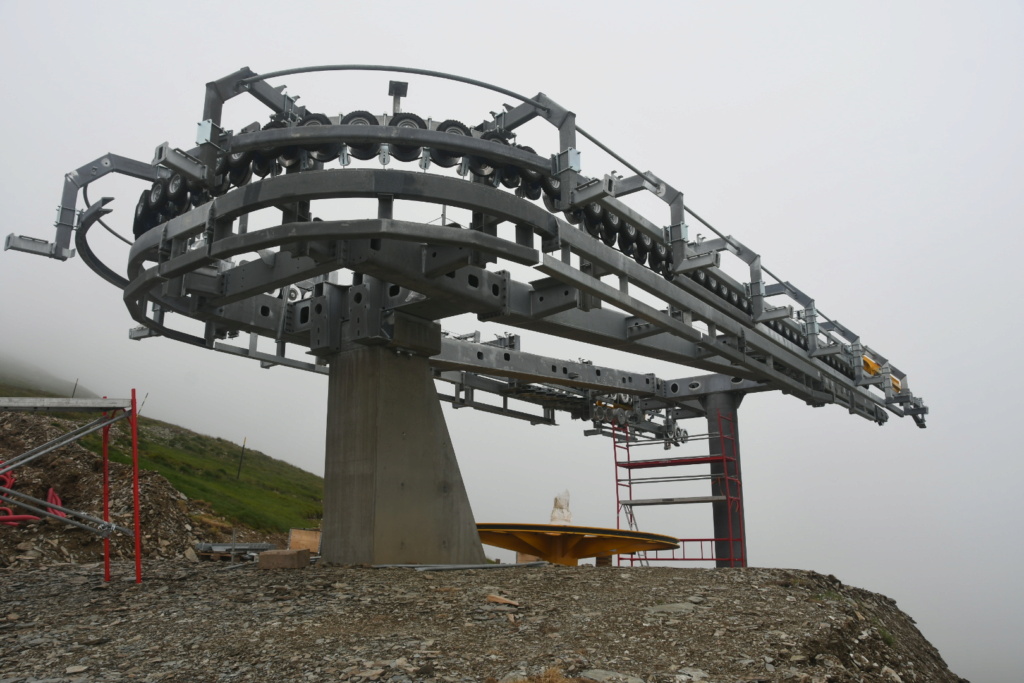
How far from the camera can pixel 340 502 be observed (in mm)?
10648

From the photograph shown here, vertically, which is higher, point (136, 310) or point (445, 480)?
point (136, 310)

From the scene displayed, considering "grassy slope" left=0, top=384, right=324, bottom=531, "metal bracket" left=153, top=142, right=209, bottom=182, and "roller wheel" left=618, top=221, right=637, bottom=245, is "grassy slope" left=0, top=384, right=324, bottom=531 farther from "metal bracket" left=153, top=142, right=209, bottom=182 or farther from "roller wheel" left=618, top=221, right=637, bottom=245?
"roller wheel" left=618, top=221, right=637, bottom=245

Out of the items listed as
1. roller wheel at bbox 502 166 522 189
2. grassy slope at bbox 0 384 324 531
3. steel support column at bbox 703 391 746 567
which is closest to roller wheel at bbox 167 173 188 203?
roller wheel at bbox 502 166 522 189

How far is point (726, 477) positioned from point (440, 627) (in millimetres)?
12383

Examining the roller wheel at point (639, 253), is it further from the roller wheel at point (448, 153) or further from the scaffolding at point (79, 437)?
the scaffolding at point (79, 437)

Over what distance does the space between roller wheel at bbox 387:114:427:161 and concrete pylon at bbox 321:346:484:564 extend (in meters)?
3.48

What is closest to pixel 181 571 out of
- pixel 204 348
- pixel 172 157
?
pixel 204 348

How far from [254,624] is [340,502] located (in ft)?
10.8

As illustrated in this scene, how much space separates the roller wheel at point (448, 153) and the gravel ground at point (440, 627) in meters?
4.83

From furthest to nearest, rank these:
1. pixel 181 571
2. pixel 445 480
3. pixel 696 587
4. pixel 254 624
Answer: pixel 445 480 < pixel 181 571 < pixel 696 587 < pixel 254 624

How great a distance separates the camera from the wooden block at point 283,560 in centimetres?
998

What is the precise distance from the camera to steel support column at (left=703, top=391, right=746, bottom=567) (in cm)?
1812

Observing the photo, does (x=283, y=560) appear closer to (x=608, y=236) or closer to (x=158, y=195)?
(x=158, y=195)

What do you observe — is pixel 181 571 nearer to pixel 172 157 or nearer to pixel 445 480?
pixel 445 480
